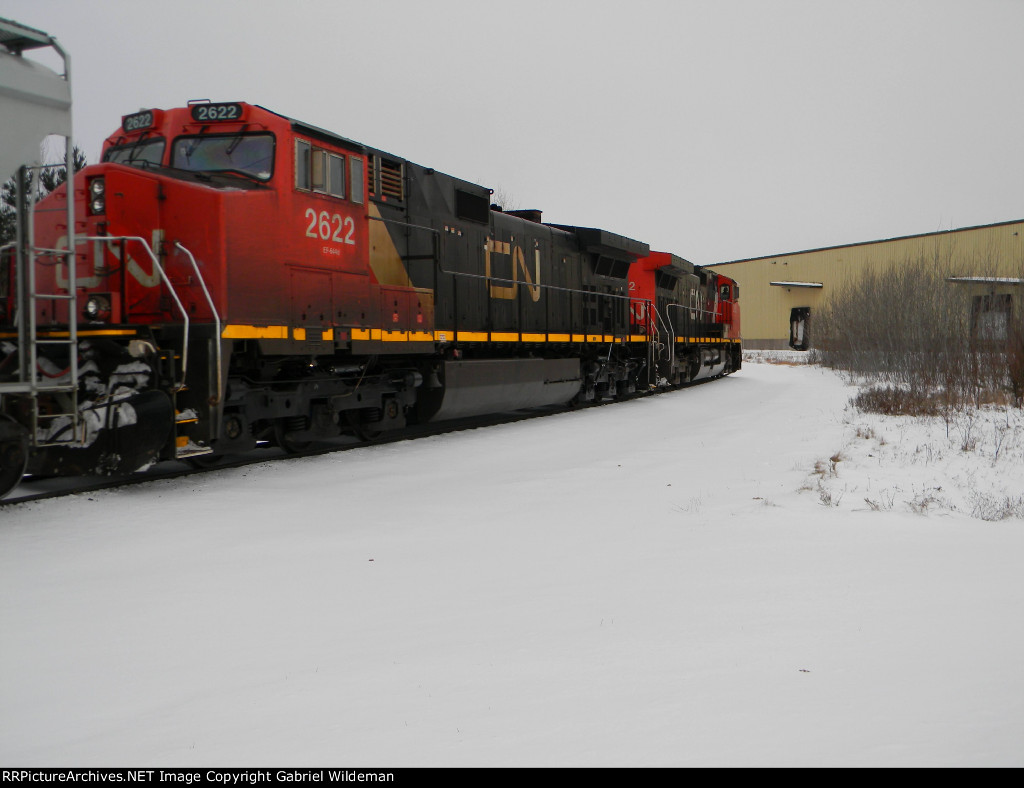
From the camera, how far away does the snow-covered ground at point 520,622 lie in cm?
263

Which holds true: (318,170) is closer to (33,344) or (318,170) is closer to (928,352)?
(33,344)

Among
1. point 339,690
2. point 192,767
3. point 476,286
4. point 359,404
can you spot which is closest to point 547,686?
point 339,690

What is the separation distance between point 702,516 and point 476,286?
7.07 meters

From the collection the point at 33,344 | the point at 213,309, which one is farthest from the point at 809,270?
the point at 33,344

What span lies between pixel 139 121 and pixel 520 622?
23.4 ft

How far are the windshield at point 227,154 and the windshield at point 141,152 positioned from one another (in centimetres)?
19

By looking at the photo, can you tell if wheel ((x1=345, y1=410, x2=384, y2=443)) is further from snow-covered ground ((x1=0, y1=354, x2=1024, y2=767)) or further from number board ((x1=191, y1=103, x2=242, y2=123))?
number board ((x1=191, y1=103, x2=242, y2=123))

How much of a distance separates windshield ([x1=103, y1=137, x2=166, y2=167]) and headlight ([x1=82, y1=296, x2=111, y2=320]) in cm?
173

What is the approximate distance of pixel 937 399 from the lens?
14.2 metres

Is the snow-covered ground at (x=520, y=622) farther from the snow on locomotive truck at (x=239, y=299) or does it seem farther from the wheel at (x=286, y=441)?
the wheel at (x=286, y=441)

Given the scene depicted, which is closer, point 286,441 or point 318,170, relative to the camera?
point 318,170

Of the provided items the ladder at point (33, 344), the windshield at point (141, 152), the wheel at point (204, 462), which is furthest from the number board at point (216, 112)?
the wheel at point (204, 462)

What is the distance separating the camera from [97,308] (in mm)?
7031

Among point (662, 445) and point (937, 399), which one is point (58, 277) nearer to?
point (662, 445)
